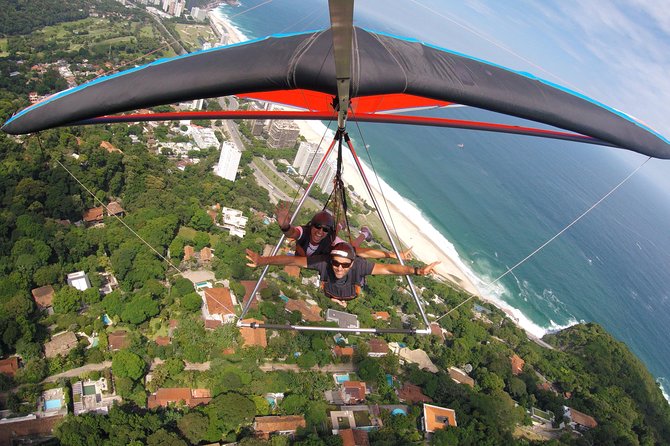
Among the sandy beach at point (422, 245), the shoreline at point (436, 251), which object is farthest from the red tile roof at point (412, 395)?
the sandy beach at point (422, 245)

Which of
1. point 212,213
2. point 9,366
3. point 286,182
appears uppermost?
point 286,182

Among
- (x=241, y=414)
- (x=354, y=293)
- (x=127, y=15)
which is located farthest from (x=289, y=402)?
(x=127, y=15)

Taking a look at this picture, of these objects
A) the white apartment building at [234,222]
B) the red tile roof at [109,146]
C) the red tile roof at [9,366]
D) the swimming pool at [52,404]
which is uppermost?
the red tile roof at [109,146]

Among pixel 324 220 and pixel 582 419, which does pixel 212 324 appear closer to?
pixel 324 220

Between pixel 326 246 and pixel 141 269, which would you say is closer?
pixel 326 246

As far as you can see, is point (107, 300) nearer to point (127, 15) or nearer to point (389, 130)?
point (389, 130)

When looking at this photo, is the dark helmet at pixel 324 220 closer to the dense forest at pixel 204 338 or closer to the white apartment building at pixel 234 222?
the dense forest at pixel 204 338

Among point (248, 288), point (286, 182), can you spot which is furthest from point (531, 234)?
point (248, 288)
